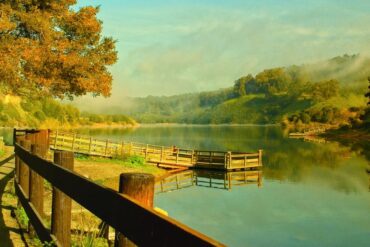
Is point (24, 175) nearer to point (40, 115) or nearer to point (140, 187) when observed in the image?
point (140, 187)

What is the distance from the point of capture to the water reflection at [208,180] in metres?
37.2

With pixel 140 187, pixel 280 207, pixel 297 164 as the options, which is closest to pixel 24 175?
pixel 140 187

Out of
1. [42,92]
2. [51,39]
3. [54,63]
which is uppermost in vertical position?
[51,39]

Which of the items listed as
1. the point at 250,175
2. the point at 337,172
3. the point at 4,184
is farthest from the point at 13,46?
the point at 337,172

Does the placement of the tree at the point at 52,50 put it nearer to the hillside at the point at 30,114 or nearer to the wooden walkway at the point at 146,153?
the wooden walkway at the point at 146,153

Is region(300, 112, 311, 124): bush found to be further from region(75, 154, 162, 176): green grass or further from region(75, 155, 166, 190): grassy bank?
region(75, 154, 162, 176): green grass

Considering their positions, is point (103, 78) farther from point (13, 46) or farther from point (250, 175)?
point (250, 175)

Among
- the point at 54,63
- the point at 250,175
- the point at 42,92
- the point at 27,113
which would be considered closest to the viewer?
the point at 54,63

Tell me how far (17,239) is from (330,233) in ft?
65.0

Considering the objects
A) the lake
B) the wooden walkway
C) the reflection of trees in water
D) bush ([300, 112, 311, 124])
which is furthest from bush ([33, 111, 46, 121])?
the lake

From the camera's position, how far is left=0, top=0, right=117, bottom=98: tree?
24953 millimetres

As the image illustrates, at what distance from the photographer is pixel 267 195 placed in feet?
113

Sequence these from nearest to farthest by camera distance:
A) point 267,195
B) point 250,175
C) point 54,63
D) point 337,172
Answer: point 54,63, point 267,195, point 250,175, point 337,172

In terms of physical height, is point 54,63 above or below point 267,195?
above
